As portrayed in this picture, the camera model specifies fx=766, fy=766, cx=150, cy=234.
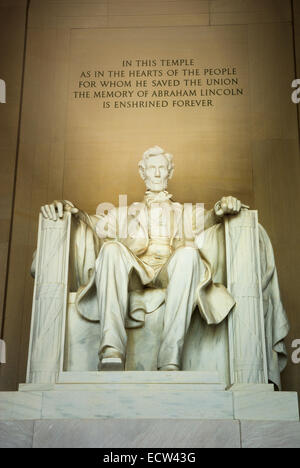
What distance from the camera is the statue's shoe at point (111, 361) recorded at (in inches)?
154

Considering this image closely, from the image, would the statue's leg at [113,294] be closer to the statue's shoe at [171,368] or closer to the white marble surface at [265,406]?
the statue's shoe at [171,368]

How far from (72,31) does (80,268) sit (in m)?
2.94

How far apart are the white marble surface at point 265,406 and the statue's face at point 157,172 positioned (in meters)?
1.90

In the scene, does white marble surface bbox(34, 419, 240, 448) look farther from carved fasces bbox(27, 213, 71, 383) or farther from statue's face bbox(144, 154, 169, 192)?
statue's face bbox(144, 154, 169, 192)

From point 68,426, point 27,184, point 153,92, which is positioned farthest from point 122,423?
point 153,92

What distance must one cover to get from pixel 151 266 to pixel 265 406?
1.32m

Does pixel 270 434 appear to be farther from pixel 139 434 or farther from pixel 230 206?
pixel 230 206

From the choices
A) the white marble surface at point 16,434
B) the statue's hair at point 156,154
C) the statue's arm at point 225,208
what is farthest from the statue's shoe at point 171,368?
the statue's hair at point 156,154

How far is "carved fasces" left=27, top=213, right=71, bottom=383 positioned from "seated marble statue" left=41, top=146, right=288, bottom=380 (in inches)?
4.0

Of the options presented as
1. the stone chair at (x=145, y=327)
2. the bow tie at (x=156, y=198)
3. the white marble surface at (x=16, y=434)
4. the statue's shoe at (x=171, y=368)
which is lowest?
the white marble surface at (x=16, y=434)

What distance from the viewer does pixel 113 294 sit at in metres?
4.14

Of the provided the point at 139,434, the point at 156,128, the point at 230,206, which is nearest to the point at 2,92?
the point at 156,128

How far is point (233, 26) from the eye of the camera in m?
6.70
